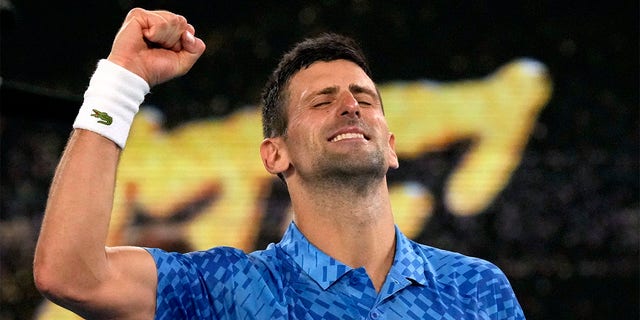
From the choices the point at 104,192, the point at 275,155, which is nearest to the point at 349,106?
the point at 275,155

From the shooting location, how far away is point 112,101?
1978 mm

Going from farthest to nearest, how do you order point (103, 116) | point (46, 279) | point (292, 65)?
point (292, 65)
point (103, 116)
point (46, 279)

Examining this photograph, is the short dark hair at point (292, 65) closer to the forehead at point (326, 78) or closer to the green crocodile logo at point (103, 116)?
the forehead at point (326, 78)

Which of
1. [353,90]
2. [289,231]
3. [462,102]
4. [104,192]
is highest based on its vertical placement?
[462,102]

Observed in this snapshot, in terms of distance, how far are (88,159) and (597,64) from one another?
3.68 meters

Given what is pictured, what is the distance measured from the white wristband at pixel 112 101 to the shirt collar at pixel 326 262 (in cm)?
56

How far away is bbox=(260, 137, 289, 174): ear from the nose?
0.72 ft

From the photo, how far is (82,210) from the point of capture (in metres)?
1.82

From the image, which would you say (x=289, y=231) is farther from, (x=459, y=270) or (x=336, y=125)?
(x=459, y=270)

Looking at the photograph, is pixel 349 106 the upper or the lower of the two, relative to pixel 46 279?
upper

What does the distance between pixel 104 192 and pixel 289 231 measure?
67cm

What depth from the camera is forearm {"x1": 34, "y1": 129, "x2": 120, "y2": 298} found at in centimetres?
181

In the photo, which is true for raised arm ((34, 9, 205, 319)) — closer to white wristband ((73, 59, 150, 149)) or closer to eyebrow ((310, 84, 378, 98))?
white wristband ((73, 59, 150, 149))

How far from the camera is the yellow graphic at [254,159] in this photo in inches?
195
